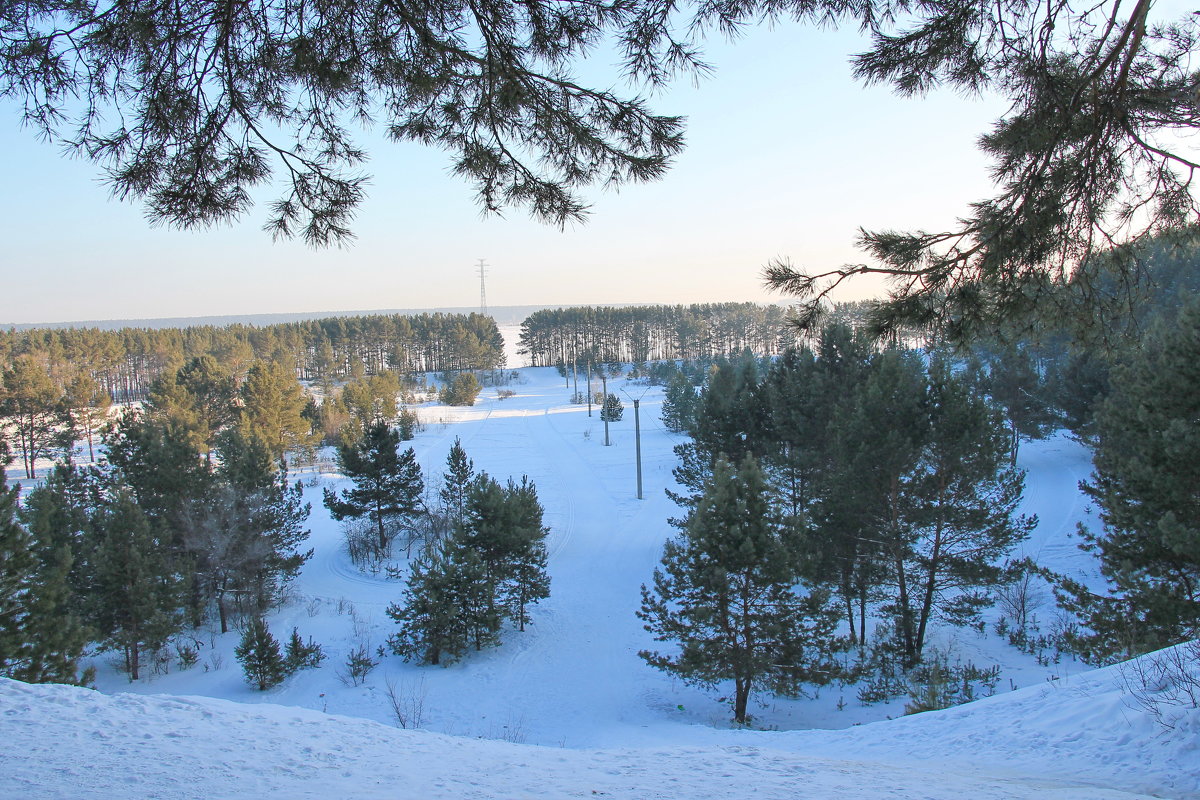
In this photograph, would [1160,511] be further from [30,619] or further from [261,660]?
[30,619]

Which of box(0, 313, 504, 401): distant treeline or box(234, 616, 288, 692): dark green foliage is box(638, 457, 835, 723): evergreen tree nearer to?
box(234, 616, 288, 692): dark green foliage

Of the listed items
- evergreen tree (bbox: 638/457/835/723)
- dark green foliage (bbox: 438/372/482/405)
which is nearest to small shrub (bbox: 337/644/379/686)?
evergreen tree (bbox: 638/457/835/723)

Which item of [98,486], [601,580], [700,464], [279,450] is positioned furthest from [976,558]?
[279,450]

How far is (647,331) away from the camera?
342ft

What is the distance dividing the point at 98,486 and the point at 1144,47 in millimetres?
25468

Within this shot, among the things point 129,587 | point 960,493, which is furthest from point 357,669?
point 960,493

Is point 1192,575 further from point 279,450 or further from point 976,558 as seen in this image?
point 279,450

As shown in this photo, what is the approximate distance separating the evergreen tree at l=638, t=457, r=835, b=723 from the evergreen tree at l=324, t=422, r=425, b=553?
1383 centimetres

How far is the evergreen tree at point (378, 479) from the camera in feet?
72.0

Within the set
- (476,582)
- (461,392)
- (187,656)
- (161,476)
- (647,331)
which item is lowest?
(187,656)

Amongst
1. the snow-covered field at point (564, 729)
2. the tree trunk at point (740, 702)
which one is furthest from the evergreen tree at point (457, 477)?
the tree trunk at point (740, 702)

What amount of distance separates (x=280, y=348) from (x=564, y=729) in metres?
84.9

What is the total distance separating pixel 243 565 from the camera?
18062mm

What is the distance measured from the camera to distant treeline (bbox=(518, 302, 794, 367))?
328 ft
